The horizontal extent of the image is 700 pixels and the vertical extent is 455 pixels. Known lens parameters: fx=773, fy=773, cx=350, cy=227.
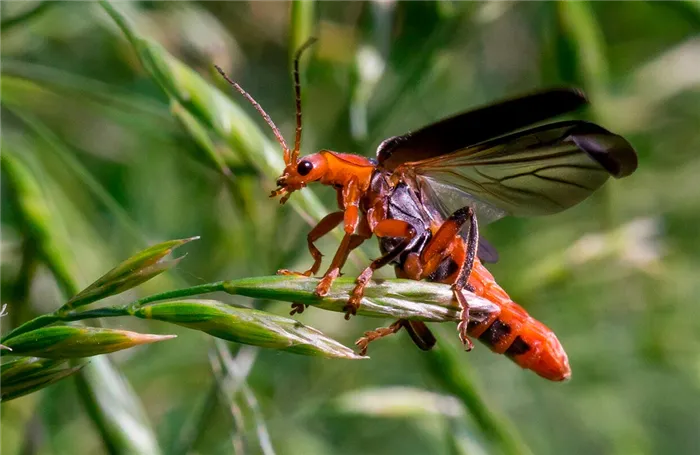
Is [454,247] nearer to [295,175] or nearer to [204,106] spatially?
[295,175]

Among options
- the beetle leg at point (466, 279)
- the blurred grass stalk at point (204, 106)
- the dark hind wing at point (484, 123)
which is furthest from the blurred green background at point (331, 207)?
the dark hind wing at point (484, 123)

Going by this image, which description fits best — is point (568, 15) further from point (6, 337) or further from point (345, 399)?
point (6, 337)

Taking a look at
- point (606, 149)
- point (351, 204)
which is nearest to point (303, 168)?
point (351, 204)

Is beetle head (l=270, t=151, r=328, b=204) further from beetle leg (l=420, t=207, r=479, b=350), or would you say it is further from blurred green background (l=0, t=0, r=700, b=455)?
beetle leg (l=420, t=207, r=479, b=350)

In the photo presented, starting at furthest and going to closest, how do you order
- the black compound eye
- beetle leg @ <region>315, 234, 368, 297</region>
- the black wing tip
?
1. the black compound eye
2. the black wing tip
3. beetle leg @ <region>315, 234, 368, 297</region>

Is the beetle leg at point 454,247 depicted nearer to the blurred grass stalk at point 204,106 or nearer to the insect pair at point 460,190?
the insect pair at point 460,190

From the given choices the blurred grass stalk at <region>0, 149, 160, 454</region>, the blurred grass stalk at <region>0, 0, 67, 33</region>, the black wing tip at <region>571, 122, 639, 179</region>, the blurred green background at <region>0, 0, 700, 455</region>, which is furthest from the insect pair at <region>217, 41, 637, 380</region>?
the blurred grass stalk at <region>0, 0, 67, 33</region>

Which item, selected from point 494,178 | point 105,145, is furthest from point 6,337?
point 105,145
